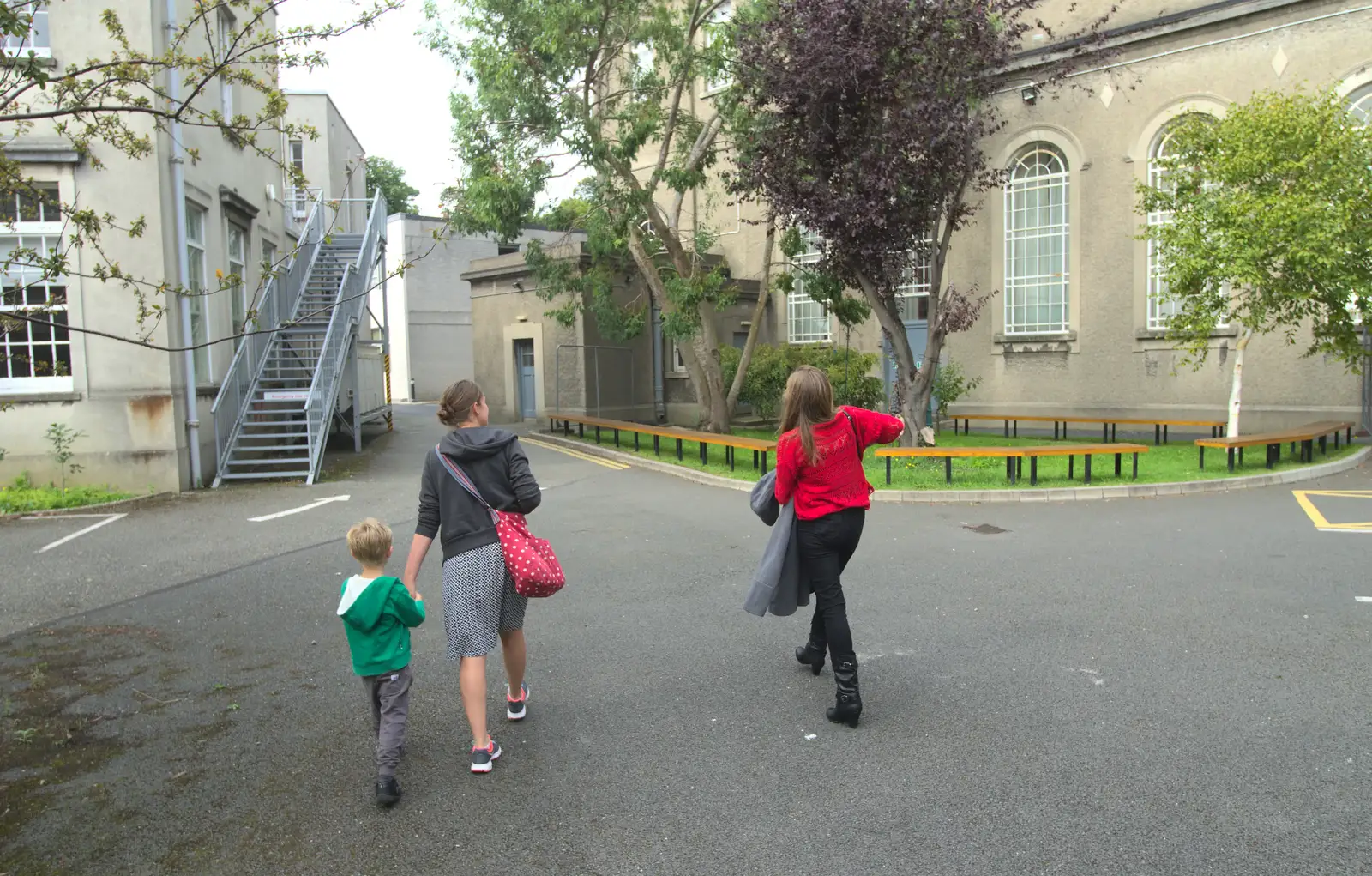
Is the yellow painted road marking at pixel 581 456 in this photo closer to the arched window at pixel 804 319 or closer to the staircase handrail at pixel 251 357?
the staircase handrail at pixel 251 357

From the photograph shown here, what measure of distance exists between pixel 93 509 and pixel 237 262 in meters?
6.40

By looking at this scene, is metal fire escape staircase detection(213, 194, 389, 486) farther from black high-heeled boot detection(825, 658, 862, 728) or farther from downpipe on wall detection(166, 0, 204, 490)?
black high-heeled boot detection(825, 658, 862, 728)

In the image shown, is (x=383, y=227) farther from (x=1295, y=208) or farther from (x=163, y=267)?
(x=1295, y=208)

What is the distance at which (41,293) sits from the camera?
12953 millimetres

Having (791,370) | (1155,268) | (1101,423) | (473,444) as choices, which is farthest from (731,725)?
(791,370)

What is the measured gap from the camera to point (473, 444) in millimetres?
4223

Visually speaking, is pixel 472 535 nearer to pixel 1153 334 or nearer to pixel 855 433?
pixel 855 433

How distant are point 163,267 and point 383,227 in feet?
31.0

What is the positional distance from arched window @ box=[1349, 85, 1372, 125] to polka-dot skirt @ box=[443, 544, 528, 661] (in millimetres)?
18204

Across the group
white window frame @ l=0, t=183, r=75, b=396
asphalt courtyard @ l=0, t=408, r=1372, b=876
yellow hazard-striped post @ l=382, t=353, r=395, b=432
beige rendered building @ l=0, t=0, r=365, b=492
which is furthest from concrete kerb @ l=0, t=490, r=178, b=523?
yellow hazard-striped post @ l=382, t=353, r=395, b=432

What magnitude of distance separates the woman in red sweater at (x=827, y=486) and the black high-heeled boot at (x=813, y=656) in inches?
23.0

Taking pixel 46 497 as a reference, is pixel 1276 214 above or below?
above

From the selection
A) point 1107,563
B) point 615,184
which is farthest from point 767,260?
point 1107,563

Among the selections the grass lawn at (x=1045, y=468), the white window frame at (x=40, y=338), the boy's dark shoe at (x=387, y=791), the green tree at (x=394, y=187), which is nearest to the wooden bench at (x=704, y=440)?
the grass lawn at (x=1045, y=468)
